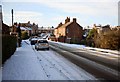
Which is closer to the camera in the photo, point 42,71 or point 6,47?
point 42,71

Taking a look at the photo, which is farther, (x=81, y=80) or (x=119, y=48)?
(x=119, y=48)

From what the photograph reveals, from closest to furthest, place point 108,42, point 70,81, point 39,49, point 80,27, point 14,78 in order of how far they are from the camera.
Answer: point 70,81 < point 14,78 < point 39,49 < point 108,42 < point 80,27

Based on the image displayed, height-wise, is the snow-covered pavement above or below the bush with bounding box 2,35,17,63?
below

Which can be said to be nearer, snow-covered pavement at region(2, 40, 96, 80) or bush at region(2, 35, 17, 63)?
snow-covered pavement at region(2, 40, 96, 80)

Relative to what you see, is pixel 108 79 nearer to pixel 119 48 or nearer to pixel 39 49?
pixel 39 49

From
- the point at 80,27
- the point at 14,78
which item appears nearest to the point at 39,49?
the point at 14,78

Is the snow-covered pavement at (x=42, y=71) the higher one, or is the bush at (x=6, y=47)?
the bush at (x=6, y=47)

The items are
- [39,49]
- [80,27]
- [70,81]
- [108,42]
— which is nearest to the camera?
[70,81]

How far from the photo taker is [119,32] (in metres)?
39.2

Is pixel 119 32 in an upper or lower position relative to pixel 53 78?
upper

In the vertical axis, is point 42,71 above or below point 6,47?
below

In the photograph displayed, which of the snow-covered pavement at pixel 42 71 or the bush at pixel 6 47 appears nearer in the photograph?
the snow-covered pavement at pixel 42 71

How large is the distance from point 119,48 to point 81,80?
95.0 feet

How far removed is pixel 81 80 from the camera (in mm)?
11578
